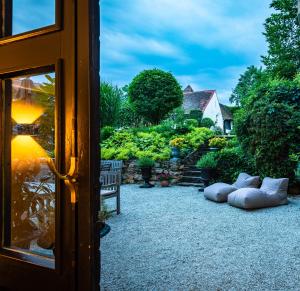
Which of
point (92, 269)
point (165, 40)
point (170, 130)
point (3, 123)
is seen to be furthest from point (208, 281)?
point (165, 40)

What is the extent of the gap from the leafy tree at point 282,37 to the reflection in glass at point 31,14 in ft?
49.8

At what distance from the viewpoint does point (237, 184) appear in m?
6.33

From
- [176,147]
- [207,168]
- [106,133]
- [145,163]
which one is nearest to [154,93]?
[106,133]

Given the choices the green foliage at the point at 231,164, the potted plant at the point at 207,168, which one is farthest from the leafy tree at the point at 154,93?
the potted plant at the point at 207,168

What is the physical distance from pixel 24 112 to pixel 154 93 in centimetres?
1264

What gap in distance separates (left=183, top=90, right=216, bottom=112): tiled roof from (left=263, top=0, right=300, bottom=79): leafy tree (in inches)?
231

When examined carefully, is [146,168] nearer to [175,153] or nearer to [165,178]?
[165,178]

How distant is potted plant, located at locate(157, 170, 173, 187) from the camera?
8195mm

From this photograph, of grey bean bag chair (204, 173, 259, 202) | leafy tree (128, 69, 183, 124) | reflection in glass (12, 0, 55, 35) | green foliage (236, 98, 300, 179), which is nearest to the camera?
reflection in glass (12, 0, 55, 35)

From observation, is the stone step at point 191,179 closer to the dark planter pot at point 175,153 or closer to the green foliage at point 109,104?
the dark planter pot at point 175,153

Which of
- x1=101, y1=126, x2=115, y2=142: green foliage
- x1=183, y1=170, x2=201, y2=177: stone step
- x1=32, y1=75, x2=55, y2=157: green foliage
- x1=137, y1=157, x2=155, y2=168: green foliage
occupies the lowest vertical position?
x1=183, y1=170, x2=201, y2=177: stone step

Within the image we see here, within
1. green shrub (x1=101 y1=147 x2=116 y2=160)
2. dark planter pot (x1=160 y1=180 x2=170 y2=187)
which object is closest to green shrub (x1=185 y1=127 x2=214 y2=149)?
dark planter pot (x1=160 y1=180 x2=170 y2=187)

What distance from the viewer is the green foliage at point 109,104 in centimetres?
1270

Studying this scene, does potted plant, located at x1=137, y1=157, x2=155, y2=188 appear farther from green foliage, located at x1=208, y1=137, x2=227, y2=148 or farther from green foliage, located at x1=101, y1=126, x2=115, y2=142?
green foliage, located at x1=101, y1=126, x2=115, y2=142
